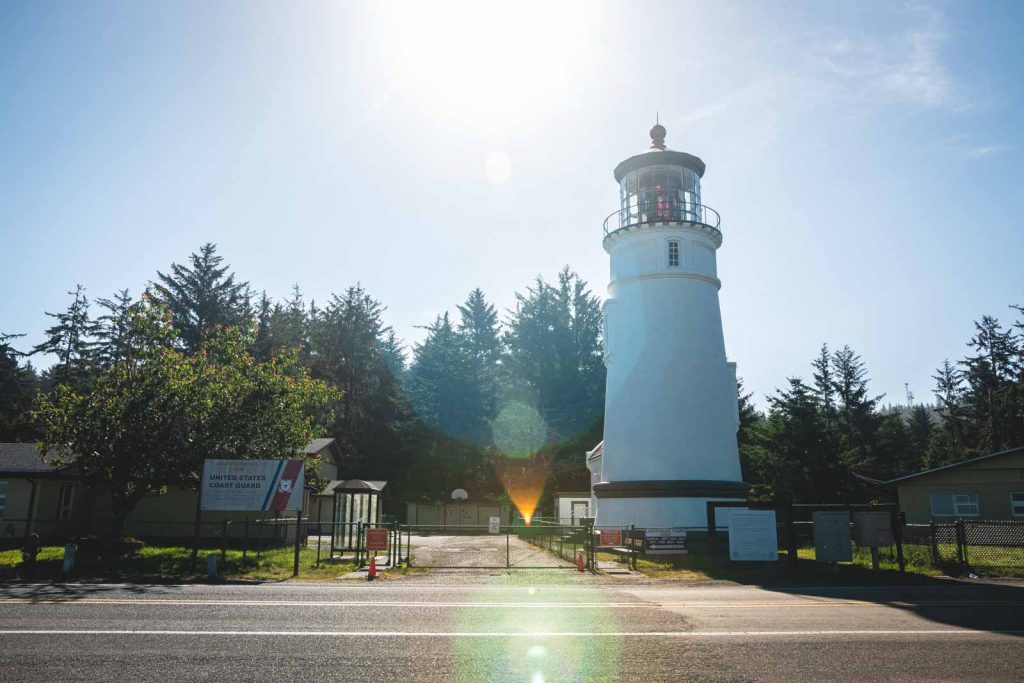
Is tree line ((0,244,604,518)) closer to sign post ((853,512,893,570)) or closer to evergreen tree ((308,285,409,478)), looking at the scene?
evergreen tree ((308,285,409,478))

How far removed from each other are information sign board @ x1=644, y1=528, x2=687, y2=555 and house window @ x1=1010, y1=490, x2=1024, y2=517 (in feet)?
57.7

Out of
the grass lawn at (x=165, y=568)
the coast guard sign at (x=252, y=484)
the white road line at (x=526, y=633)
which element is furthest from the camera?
the coast guard sign at (x=252, y=484)

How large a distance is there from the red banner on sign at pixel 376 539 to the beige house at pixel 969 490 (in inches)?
923

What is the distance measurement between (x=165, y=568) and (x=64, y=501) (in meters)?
14.8

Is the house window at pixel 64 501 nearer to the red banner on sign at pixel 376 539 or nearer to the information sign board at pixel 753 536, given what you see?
the red banner on sign at pixel 376 539

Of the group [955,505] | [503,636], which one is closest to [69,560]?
[503,636]

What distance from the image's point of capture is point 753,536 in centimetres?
1884

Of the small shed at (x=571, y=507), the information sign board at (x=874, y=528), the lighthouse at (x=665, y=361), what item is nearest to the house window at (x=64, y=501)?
the lighthouse at (x=665, y=361)

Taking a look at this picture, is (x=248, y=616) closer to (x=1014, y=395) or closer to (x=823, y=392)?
(x=1014, y=395)

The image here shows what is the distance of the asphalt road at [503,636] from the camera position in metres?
6.94

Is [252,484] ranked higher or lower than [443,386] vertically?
lower

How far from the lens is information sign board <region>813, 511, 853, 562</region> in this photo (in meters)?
18.2

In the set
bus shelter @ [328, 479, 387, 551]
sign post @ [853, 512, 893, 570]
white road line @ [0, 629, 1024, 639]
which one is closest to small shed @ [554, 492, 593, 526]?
bus shelter @ [328, 479, 387, 551]

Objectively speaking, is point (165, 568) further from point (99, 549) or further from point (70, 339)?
point (70, 339)
